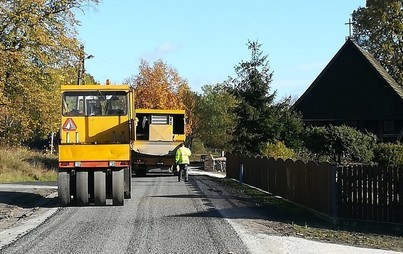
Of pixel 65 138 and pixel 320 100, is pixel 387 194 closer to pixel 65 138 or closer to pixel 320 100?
pixel 65 138

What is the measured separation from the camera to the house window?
44.1 meters

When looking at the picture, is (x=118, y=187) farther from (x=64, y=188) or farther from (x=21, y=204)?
(x=21, y=204)

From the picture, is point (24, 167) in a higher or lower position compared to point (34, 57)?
lower

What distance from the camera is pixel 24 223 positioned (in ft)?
47.7

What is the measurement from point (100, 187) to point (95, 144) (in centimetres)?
124

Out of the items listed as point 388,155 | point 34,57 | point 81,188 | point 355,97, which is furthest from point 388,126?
point 81,188

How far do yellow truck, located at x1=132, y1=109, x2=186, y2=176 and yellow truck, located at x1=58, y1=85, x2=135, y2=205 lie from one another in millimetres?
15467

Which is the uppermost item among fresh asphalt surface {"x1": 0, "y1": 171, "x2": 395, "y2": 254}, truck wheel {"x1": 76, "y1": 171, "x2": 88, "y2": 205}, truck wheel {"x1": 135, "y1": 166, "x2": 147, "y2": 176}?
truck wheel {"x1": 76, "y1": 171, "x2": 88, "y2": 205}

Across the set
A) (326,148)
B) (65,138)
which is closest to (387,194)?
(65,138)

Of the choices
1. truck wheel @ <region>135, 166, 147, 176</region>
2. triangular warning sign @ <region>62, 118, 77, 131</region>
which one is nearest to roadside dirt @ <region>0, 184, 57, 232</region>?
triangular warning sign @ <region>62, 118, 77, 131</region>

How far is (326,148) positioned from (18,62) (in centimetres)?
1728

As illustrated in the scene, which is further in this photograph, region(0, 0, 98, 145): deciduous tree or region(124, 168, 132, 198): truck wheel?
region(0, 0, 98, 145): deciduous tree

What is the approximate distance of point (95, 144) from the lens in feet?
58.7

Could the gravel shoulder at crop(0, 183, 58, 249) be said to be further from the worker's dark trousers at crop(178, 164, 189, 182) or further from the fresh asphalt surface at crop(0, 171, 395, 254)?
the worker's dark trousers at crop(178, 164, 189, 182)
